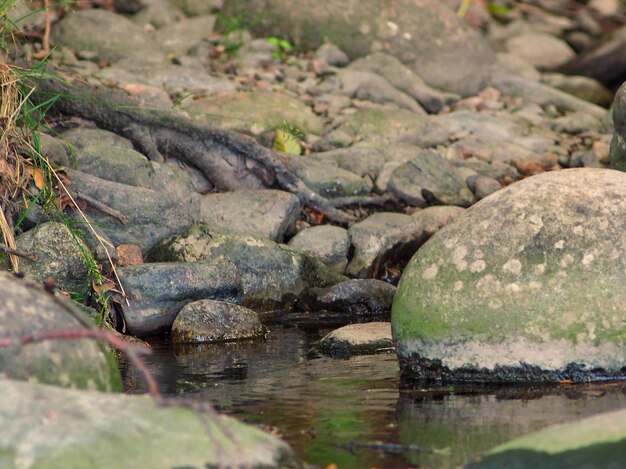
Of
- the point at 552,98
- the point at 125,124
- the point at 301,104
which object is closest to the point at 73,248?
the point at 125,124

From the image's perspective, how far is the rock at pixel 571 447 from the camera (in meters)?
3.36

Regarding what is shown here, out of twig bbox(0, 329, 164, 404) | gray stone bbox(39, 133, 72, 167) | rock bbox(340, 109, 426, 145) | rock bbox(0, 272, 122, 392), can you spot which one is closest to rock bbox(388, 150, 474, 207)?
rock bbox(340, 109, 426, 145)

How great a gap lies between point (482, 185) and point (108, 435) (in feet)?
21.6

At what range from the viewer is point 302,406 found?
4.71 meters

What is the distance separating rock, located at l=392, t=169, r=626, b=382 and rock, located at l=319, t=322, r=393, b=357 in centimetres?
86


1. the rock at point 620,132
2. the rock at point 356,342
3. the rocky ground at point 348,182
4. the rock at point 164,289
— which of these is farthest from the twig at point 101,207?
the rock at point 620,132

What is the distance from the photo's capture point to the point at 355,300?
7.55 metres

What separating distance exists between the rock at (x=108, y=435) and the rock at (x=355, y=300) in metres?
3.98

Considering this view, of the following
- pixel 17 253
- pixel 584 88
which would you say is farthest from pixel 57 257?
pixel 584 88

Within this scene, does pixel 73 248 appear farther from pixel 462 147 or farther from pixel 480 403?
pixel 462 147

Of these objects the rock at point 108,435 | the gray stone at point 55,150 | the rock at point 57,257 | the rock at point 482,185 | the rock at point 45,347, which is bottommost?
the rock at point 57,257

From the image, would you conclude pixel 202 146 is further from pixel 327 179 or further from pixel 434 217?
pixel 434 217

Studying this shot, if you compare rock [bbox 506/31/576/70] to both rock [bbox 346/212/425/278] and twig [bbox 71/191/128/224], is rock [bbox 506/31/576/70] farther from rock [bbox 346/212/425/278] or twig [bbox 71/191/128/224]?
twig [bbox 71/191/128/224]

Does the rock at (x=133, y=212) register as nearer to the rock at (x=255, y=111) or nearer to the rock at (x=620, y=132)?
the rock at (x=255, y=111)
